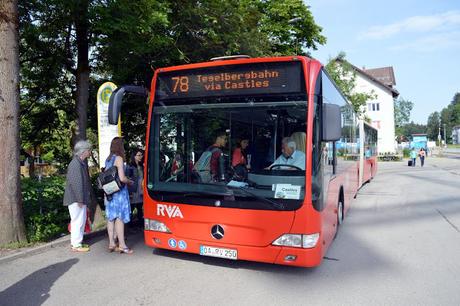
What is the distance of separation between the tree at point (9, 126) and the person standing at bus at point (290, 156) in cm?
426

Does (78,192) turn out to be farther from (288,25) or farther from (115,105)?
(288,25)

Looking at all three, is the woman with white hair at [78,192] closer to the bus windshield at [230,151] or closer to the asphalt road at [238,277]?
the asphalt road at [238,277]

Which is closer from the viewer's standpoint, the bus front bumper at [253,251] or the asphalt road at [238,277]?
the asphalt road at [238,277]

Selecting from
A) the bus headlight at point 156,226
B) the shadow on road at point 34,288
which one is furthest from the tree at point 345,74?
the shadow on road at point 34,288

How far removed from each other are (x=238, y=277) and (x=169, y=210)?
4.22ft

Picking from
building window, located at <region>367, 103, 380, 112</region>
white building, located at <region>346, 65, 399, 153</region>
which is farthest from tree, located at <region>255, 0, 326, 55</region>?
building window, located at <region>367, 103, 380, 112</region>

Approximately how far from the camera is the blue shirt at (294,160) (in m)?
4.98

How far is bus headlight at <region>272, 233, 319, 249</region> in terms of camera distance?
4820mm

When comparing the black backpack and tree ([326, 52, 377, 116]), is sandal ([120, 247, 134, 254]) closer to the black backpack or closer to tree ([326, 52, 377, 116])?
the black backpack

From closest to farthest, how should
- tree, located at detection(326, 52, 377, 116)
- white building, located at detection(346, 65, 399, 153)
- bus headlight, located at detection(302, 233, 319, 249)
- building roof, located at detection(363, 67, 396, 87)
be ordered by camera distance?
bus headlight, located at detection(302, 233, 319, 249), tree, located at detection(326, 52, 377, 116), white building, located at detection(346, 65, 399, 153), building roof, located at detection(363, 67, 396, 87)

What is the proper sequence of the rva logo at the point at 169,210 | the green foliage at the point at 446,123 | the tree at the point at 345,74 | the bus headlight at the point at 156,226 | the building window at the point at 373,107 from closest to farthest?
the rva logo at the point at 169,210, the bus headlight at the point at 156,226, the tree at the point at 345,74, the building window at the point at 373,107, the green foliage at the point at 446,123

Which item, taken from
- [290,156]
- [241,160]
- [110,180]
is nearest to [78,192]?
[110,180]

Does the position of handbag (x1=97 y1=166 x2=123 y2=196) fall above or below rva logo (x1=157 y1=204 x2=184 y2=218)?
above

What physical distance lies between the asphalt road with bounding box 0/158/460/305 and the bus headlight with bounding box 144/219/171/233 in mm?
539
